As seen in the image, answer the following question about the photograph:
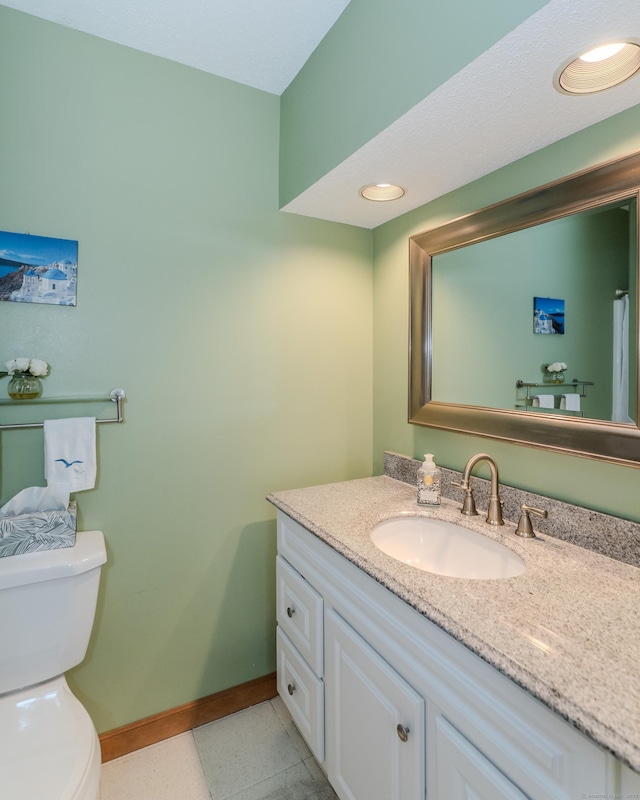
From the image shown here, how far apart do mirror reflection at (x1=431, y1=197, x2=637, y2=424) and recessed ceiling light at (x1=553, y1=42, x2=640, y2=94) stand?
0.26m

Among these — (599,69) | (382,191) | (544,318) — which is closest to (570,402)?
(544,318)

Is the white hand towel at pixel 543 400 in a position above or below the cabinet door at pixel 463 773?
above

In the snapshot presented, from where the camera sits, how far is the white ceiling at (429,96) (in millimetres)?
854

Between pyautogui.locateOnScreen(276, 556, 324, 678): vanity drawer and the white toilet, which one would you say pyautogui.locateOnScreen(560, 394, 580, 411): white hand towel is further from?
the white toilet

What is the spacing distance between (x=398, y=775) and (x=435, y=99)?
1587 mm

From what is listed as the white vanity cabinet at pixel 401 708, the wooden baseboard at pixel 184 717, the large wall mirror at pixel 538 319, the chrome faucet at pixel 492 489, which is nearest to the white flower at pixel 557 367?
the large wall mirror at pixel 538 319

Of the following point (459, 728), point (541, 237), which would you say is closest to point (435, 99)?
point (541, 237)

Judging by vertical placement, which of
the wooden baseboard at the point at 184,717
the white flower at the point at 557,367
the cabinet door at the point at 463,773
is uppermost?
the white flower at the point at 557,367

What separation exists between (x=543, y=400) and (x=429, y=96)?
33.7 inches

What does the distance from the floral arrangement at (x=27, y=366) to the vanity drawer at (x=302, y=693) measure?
4.02 feet

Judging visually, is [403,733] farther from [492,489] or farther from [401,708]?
[492,489]

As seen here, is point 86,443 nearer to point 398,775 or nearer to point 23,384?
point 23,384

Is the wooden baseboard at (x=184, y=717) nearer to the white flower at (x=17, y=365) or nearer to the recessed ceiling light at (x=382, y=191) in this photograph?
Result: the white flower at (x=17, y=365)

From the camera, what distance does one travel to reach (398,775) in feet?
3.19
